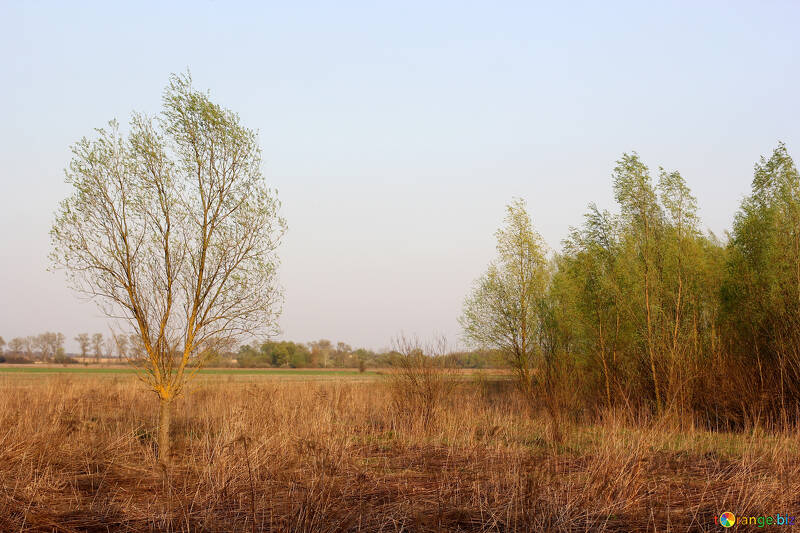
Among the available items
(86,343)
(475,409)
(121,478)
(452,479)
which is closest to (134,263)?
(121,478)

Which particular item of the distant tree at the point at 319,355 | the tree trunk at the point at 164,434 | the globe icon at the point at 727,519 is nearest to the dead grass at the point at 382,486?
the globe icon at the point at 727,519

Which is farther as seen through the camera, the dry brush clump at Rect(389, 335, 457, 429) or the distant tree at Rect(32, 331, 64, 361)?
the distant tree at Rect(32, 331, 64, 361)

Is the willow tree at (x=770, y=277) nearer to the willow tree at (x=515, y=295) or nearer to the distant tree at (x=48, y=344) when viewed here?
the willow tree at (x=515, y=295)

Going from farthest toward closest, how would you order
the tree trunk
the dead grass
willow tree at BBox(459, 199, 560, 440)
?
willow tree at BBox(459, 199, 560, 440) < the tree trunk < the dead grass

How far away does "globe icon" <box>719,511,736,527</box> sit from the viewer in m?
4.70

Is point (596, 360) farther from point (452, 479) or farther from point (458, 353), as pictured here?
point (452, 479)

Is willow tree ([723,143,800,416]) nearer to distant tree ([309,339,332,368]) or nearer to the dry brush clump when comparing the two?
Result: the dry brush clump

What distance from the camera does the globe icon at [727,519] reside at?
15.4 feet

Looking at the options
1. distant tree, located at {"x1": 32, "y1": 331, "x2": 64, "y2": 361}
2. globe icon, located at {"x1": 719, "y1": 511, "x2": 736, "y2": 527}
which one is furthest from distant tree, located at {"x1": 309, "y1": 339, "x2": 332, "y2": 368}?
globe icon, located at {"x1": 719, "y1": 511, "x2": 736, "y2": 527}

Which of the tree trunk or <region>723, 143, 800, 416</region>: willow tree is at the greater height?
<region>723, 143, 800, 416</region>: willow tree

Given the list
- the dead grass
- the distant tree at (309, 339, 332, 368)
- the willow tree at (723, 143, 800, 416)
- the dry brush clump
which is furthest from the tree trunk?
the distant tree at (309, 339, 332, 368)

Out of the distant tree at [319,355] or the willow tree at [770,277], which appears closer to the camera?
the willow tree at [770,277]

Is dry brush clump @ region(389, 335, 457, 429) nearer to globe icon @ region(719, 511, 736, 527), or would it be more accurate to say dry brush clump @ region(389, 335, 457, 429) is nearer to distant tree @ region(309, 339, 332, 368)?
globe icon @ region(719, 511, 736, 527)

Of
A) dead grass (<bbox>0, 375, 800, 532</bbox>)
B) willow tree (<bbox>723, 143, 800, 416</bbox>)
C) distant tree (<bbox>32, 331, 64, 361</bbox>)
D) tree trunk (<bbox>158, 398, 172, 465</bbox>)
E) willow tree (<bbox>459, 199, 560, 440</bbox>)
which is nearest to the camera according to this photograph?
dead grass (<bbox>0, 375, 800, 532</bbox>)
